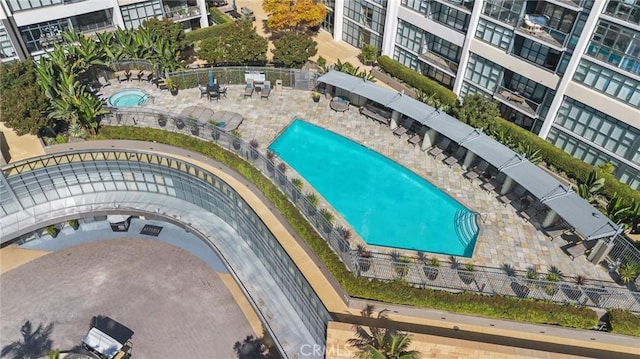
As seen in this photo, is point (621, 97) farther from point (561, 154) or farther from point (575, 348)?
point (575, 348)

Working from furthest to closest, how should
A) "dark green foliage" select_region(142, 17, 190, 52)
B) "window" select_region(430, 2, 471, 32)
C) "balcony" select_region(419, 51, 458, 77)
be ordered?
"balcony" select_region(419, 51, 458, 77) → "dark green foliage" select_region(142, 17, 190, 52) → "window" select_region(430, 2, 471, 32)

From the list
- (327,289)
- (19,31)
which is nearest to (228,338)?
(327,289)

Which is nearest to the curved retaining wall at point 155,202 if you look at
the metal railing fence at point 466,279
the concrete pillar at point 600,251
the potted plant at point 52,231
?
the potted plant at point 52,231

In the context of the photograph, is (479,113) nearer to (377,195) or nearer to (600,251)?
(377,195)

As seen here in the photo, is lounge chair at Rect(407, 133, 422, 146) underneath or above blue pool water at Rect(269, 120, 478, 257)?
above

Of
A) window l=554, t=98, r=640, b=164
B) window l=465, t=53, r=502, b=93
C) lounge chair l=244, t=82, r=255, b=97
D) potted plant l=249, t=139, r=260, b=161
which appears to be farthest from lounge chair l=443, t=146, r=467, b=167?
lounge chair l=244, t=82, r=255, b=97

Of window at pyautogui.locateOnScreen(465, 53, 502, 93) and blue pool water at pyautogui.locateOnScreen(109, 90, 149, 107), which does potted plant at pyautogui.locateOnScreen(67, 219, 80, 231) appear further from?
window at pyautogui.locateOnScreen(465, 53, 502, 93)

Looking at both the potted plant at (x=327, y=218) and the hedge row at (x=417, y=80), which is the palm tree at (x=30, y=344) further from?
the hedge row at (x=417, y=80)
